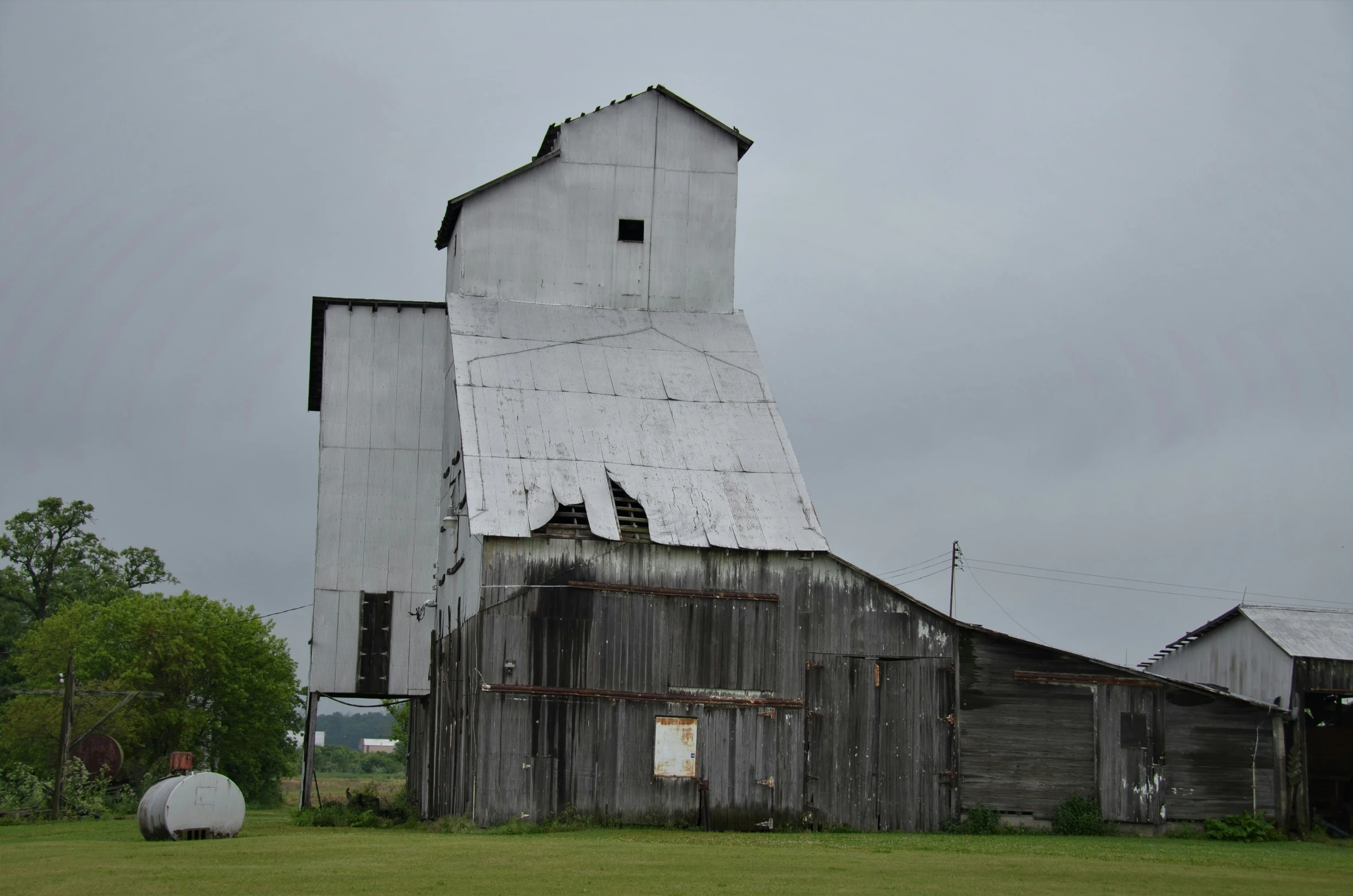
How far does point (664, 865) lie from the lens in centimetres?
2327

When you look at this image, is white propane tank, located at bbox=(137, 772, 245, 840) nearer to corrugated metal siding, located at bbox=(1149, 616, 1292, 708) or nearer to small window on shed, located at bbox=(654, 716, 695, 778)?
small window on shed, located at bbox=(654, 716, 695, 778)

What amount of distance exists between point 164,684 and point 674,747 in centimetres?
3444

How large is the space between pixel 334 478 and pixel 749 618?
515 inches

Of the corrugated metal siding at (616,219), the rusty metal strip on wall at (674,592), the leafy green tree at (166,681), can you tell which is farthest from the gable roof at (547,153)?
the leafy green tree at (166,681)

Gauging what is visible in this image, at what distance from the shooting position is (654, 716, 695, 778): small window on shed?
99.9 feet

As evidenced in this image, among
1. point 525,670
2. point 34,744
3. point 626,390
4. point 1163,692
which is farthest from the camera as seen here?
point 34,744

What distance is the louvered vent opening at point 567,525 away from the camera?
101 ft

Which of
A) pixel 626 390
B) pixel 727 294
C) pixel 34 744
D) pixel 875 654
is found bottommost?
pixel 34 744

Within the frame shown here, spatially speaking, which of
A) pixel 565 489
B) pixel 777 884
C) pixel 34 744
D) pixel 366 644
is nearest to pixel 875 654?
pixel 565 489

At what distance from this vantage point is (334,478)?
129 ft

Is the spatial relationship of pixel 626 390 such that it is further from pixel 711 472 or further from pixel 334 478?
pixel 334 478

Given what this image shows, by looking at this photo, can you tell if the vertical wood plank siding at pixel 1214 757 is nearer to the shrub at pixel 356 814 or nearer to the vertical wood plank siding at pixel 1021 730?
the vertical wood plank siding at pixel 1021 730

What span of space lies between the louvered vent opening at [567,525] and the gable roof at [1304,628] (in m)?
16.5

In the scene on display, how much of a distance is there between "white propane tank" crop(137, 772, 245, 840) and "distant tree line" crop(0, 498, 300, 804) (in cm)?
2704
